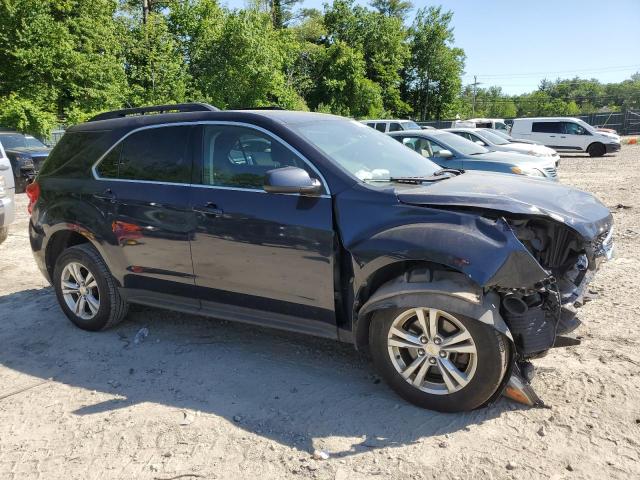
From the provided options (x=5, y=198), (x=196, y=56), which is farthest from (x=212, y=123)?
(x=196, y=56)

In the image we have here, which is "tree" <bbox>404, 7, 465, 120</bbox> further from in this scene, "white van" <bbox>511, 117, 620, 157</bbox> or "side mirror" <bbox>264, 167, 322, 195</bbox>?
"side mirror" <bbox>264, 167, 322, 195</bbox>

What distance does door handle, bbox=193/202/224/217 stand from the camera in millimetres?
3848

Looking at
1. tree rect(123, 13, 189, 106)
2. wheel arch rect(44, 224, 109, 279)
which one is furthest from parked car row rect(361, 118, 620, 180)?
tree rect(123, 13, 189, 106)

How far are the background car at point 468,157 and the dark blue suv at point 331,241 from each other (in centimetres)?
626

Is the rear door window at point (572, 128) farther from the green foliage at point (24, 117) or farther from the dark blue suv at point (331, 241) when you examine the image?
the dark blue suv at point (331, 241)

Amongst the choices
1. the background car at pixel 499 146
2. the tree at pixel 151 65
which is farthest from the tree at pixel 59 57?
the background car at pixel 499 146

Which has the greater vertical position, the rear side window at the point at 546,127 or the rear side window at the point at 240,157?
the rear side window at the point at 240,157

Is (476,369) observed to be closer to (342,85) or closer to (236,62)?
(236,62)

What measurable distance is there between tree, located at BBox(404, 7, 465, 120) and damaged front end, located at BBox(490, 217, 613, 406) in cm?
4791

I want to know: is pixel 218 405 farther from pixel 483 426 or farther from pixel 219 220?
pixel 483 426

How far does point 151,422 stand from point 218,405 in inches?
16.6

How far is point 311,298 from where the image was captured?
11.7 ft

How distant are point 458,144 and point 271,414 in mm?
9039

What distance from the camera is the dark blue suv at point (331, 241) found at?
10.1 ft
